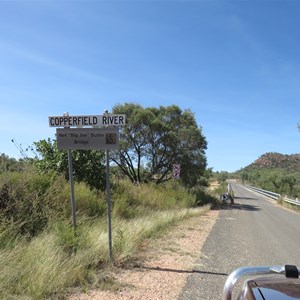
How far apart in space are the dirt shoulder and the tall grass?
319 millimetres

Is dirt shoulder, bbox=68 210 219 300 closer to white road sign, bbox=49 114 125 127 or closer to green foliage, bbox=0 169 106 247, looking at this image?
green foliage, bbox=0 169 106 247

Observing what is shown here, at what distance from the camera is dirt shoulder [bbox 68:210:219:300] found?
5820mm

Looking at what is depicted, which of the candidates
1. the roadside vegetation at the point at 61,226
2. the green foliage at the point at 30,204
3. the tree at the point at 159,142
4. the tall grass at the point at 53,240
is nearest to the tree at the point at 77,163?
the roadside vegetation at the point at 61,226

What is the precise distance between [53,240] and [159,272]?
2142 millimetres

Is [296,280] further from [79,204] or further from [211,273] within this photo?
[79,204]

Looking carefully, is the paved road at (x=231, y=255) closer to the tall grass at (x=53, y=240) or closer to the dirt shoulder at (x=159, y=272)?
the dirt shoulder at (x=159, y=272)

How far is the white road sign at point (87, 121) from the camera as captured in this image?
A: 7.48m

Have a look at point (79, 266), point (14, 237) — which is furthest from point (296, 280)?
point (14, 237)

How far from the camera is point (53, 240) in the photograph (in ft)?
23.9

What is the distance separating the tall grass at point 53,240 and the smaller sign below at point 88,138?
1.71 metres

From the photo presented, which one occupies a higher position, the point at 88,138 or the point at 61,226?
the point at 88,138

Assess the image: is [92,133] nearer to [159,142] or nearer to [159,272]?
[159,272]

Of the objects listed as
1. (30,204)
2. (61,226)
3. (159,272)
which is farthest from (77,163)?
(159,272)

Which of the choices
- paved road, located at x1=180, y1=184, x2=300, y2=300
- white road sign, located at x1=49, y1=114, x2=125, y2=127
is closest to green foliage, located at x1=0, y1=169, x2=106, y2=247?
white road sign, located at x1=49, y1=114, x2=125, y2=127
